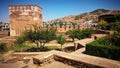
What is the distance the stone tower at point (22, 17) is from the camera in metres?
26.8

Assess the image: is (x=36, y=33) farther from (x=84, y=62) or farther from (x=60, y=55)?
(x=84, y=62)

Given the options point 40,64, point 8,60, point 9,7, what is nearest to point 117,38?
point 40,64

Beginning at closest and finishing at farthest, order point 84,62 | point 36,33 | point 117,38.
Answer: point 84,62 → point 117,38 → point 36,33

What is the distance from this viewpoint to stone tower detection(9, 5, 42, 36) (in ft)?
88.0

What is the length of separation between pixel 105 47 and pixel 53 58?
2.95 metres

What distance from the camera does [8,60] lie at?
480 inches

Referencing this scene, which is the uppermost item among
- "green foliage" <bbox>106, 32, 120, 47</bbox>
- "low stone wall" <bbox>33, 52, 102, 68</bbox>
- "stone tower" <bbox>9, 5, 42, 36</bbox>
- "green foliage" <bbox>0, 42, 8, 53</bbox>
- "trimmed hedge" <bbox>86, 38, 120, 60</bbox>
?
"stone tower" <bbox>9, 5, 42, 36</bbox>

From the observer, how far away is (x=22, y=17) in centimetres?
2716

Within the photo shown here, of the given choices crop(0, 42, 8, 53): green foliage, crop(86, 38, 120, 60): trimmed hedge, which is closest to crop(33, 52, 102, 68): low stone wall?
crop(86, 38, 120, 60): trimmed hedge

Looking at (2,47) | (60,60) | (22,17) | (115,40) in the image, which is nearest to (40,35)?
(2,47)

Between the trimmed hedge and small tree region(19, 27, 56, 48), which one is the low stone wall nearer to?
the trimmed hedge

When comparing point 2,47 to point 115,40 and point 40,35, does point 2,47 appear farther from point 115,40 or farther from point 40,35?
point 115,40

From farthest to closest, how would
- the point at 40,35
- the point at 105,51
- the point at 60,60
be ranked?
the point at 40,35 → the point at 105,51 → the point at 60,60

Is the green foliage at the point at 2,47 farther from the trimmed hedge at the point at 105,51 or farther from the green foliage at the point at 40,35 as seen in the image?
the trimmed hedge at the point at 105,51
